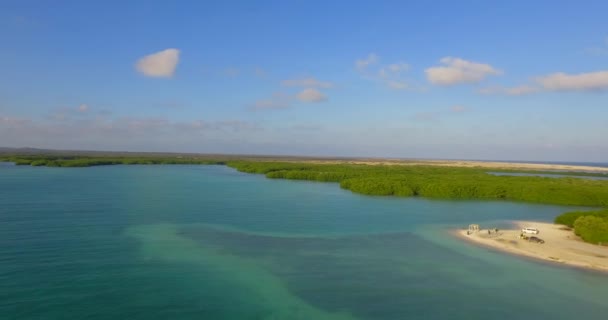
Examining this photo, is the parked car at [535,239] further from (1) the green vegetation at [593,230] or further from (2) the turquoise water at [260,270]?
(2) the turquoise water at [260,270]

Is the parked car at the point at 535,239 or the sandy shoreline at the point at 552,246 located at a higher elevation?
the parked car at the point at 535,239

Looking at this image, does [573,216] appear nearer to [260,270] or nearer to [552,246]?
[552,246]

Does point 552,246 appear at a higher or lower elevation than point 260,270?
higher

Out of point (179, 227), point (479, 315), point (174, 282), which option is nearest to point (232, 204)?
point (179, 227)

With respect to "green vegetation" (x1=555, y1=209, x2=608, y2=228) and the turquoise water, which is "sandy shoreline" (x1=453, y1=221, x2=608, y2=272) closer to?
"green vegetation" (x1=555, y1=209, x2=608, y2=228)

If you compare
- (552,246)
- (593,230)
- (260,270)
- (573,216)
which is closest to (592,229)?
(593,230)

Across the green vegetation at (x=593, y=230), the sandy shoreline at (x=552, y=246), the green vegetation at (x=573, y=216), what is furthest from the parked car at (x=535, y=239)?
the green vegetation at (x=573, y=216)
